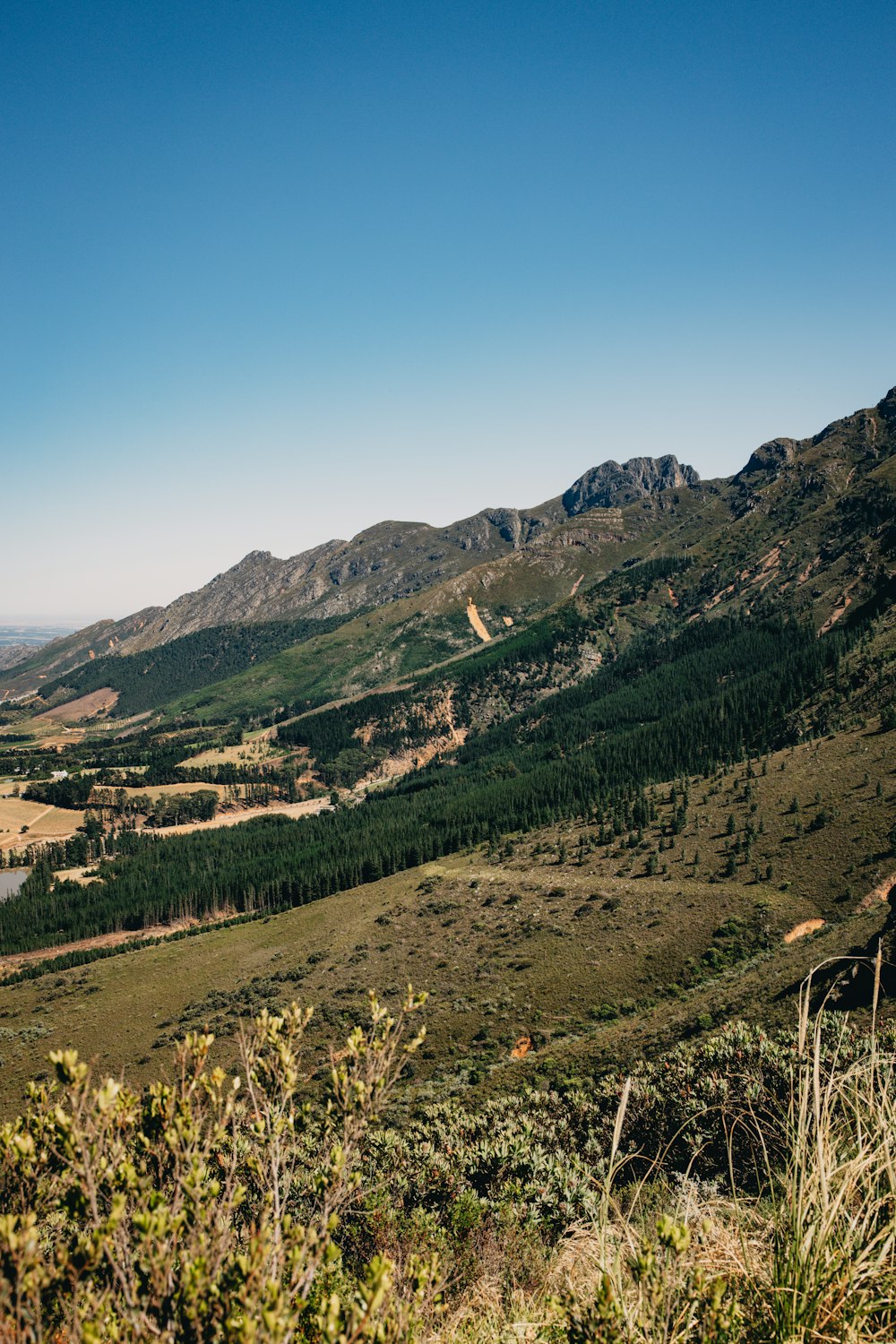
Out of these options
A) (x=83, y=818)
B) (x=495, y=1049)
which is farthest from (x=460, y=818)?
(x=83, y=818)

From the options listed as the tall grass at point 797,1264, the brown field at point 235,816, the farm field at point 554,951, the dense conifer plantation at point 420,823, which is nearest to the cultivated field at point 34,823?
the dense conifer plantation at point 420,823

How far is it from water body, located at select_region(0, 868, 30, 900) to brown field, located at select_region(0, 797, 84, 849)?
49.9 feet

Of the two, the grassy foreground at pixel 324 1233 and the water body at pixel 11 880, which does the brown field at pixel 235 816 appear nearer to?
the water body at pixel 11 880

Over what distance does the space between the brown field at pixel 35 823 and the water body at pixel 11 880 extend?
15.2 metres

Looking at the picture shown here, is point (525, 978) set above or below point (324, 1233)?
below

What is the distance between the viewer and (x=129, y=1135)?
7.61 m

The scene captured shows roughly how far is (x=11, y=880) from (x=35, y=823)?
1500 inches

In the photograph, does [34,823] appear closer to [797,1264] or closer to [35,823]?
[35,823]

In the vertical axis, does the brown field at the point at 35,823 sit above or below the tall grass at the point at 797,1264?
below

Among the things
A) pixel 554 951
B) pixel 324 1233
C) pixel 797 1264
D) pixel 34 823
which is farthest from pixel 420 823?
pixel 797 1264

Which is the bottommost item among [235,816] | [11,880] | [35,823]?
[235,816]

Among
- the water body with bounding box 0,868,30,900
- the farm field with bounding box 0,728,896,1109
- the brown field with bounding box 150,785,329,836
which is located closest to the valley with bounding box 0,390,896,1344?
the farm field with bounding box 0,728,896,1109

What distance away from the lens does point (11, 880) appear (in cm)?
15038

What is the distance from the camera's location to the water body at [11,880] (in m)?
141
